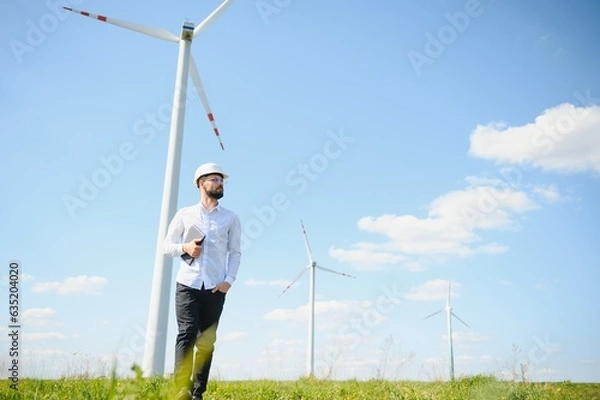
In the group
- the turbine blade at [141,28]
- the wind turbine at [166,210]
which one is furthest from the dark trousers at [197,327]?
the turbine blade at [141,28]

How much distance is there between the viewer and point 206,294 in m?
5.79

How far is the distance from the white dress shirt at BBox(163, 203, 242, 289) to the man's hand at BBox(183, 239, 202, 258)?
15 centimetres

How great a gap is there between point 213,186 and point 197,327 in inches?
62.0

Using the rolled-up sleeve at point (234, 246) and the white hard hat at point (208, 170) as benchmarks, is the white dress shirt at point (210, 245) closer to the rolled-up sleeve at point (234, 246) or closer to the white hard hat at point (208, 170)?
the rolled-up sleeve at point (234, 246)

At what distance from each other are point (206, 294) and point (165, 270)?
736cm

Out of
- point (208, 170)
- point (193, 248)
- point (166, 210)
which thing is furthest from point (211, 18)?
point (193, 248)

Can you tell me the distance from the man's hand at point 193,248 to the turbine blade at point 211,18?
46.2 feet

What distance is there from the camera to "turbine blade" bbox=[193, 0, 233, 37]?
18516 millimetres

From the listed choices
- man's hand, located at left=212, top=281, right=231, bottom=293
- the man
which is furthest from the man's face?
man's hand, located at left=212, top=281, right=231, bottom=293

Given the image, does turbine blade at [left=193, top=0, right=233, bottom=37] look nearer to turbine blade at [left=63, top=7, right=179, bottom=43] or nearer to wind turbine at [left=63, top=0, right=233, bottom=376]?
wind turbine at [left=63, top=0, right=233, bottom=376]

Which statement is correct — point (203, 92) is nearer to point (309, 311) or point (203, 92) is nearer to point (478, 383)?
point (478, 383)

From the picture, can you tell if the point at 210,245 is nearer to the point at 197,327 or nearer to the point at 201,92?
the point at 197,327

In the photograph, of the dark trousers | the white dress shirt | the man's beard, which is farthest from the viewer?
the man's beard

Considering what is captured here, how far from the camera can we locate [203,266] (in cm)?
583
